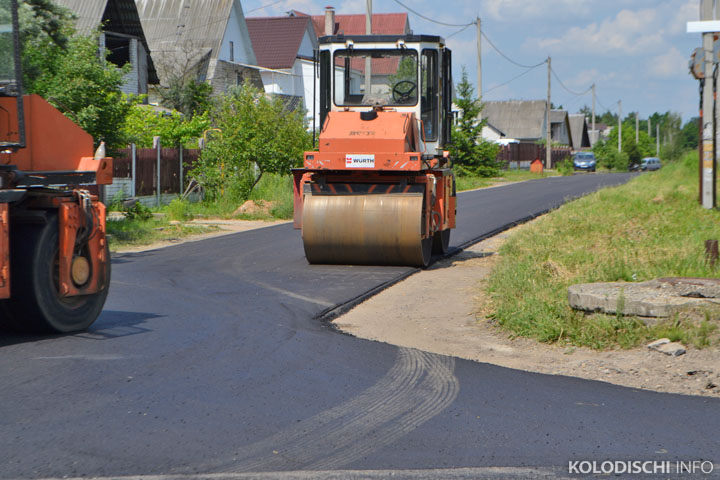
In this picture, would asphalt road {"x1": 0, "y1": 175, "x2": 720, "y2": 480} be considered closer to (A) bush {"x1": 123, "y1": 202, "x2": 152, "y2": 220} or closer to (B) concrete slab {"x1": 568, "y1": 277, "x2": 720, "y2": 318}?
(B) concrete slab {"x1": 568, "y1": 277, "x2": 720, "y2": 318}

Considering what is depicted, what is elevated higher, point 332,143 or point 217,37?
point 217,37

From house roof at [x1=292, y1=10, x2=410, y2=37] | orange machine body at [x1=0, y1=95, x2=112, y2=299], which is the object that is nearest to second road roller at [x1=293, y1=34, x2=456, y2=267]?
orange machine body at [x1=0, y1=95, x2=112, y2=299]

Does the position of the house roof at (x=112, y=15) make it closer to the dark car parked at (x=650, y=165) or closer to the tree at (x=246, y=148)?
the tree at (x=246, y=148)

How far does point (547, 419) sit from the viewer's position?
17.2ft

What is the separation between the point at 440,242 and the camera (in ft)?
47.5

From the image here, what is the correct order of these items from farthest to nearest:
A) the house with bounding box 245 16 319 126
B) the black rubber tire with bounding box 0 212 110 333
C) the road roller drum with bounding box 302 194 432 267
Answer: the house with bounding box 245 16 319 126
the road roller drum with bounding box 302 194 432 267
the black rubber tire with bounding box 0 212 110 333

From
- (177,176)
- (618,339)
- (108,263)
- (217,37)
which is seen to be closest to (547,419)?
(618,339)

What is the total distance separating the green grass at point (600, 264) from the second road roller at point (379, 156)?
1526mm

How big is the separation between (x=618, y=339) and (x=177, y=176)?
20.5 meters

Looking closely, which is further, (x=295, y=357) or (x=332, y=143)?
(x=332, y=143)

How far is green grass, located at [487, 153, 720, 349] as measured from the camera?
7348 mm

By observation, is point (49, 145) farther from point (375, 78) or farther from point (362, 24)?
point (362, 24)

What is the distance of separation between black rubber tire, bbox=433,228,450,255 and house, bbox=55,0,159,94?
2417 centimetres

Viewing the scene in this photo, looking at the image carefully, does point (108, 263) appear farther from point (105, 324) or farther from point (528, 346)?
point (528, 346)
